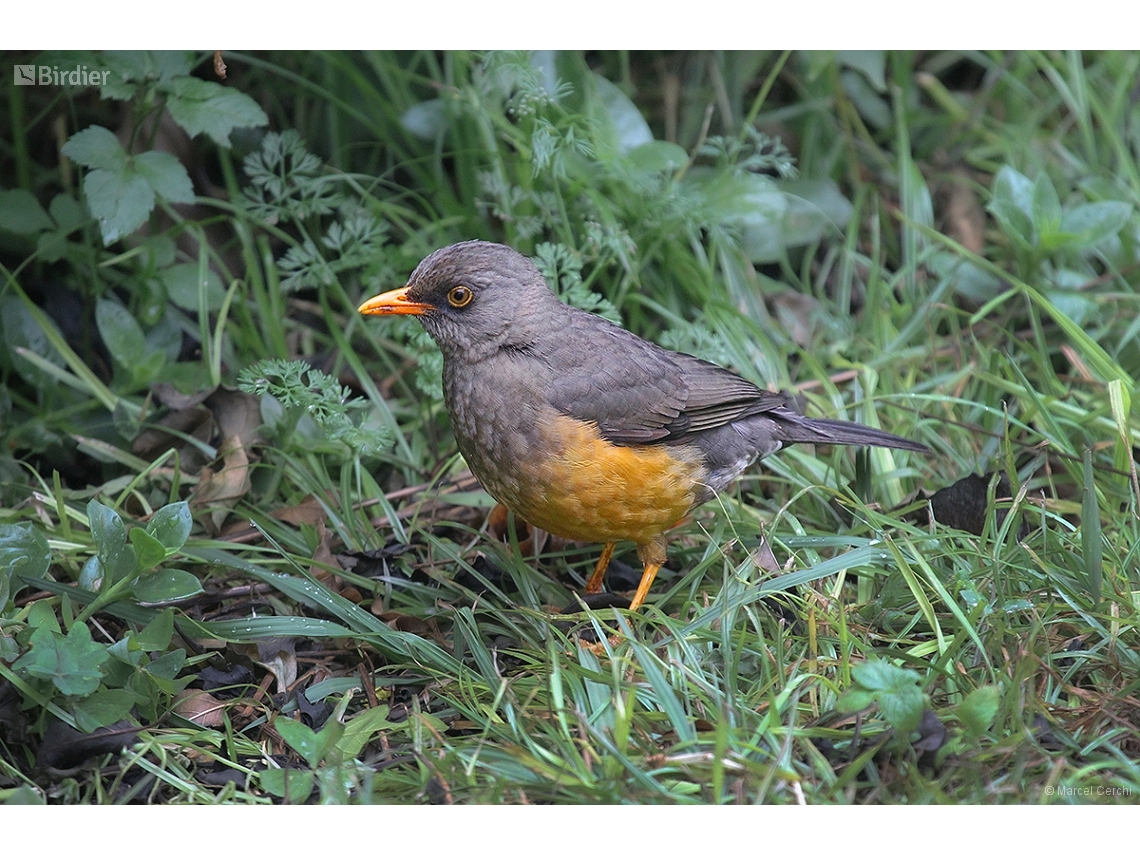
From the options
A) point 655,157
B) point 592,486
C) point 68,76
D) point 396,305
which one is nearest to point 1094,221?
point 655,157

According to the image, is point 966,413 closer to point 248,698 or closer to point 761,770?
point 761,770

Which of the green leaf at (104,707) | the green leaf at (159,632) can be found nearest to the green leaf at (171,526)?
the green leaf at (159,632)

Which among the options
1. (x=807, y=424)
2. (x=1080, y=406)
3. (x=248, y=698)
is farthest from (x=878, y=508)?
(x=248, y=698)

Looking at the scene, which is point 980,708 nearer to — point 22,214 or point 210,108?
point 210,108

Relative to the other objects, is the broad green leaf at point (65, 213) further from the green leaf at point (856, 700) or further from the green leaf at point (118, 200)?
the green leaf at point (856, 700)

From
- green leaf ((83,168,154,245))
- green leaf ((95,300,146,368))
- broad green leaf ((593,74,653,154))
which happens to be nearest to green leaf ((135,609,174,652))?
green leaf ((83,168,154,245))

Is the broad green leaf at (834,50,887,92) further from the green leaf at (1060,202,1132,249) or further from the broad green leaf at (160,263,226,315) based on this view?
the broad green leaf at (160,263,226,315)
